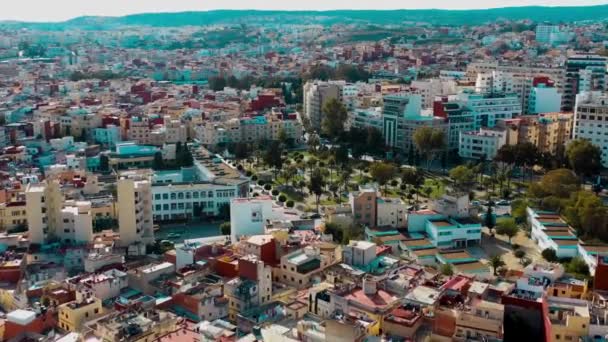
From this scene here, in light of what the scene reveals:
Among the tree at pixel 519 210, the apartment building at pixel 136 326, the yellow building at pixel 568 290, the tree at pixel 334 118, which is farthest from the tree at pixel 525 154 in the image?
the apartment building at pixel 136 326

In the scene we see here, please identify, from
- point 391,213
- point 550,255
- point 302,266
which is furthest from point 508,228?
point 302,266

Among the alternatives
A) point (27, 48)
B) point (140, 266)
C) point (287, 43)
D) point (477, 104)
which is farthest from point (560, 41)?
point (140, 266)

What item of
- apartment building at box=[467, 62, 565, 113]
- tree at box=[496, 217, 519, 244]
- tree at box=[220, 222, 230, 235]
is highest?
apartment building at box=[467, 62, 565, 113]

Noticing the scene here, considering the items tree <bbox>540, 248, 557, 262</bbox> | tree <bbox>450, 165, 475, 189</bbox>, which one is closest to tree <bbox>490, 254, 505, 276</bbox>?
tree <bbox>540, 248, 557, 262</bbox>

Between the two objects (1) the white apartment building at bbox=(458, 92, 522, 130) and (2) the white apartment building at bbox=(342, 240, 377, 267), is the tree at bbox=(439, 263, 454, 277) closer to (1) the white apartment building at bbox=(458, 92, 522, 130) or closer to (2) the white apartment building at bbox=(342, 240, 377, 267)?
(2) the white apartment building at bbox=(342, 240, 377, 267)

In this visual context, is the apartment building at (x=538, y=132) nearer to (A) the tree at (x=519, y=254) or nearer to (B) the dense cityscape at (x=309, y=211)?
(B) the dense cityscape at (x=309, y=211)

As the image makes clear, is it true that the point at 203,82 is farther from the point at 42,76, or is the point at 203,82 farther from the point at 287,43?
the point at 287,43

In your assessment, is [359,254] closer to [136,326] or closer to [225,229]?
[136,326]
